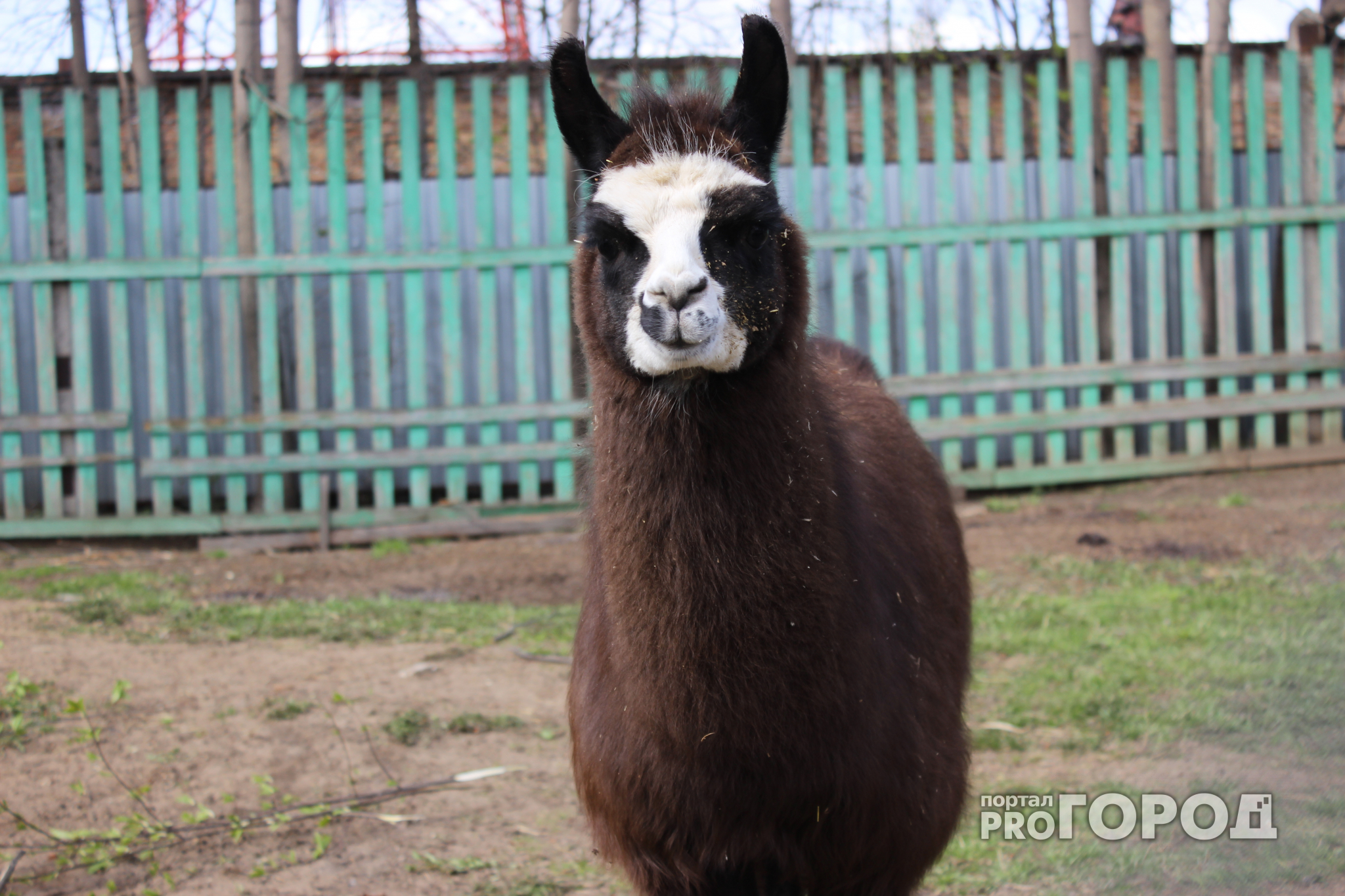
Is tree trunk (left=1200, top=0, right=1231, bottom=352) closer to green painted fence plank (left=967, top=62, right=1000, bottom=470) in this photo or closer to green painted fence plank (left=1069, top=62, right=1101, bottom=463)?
green painted fence plank (left=1069, top=62, right=1101, bottom=463)

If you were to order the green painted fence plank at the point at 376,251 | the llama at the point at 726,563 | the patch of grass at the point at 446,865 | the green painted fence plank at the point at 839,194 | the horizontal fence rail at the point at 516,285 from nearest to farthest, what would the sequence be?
the llama at the point at 726,563 → the patch of grass at the point at 446,865 → the horizontal fence rail at the point at 516,285 → the green painted fence plank at the point at 376,251 → the green painted fence plank at the point at 839,194

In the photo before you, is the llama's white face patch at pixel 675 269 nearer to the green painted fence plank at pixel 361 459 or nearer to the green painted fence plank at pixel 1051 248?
the green painted fence plank at pixel 361 459

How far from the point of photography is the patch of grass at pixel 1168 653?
4465mm

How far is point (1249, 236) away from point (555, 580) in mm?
6903

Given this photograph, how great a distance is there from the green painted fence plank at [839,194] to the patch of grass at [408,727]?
563cm

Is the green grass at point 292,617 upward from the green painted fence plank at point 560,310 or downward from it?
downward

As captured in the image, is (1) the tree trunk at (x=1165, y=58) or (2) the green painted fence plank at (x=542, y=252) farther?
(1) the tree trunk at (x=1165, y=58)

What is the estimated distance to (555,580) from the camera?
754 cm

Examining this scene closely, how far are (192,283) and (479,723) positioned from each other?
5.70 m

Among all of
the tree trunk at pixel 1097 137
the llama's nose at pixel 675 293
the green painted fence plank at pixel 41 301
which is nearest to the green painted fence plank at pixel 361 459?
the green painted fence plank at pixel 41 301

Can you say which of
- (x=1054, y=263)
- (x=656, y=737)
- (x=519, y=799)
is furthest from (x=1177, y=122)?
(x=656, y=737)

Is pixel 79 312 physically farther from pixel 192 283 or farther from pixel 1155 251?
pixel 1155 251

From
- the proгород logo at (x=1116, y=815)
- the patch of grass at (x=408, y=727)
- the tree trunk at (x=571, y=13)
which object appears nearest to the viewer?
the proгород logo at (x=1116, y=815)

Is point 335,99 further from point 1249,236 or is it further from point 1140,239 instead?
point 1249,236
